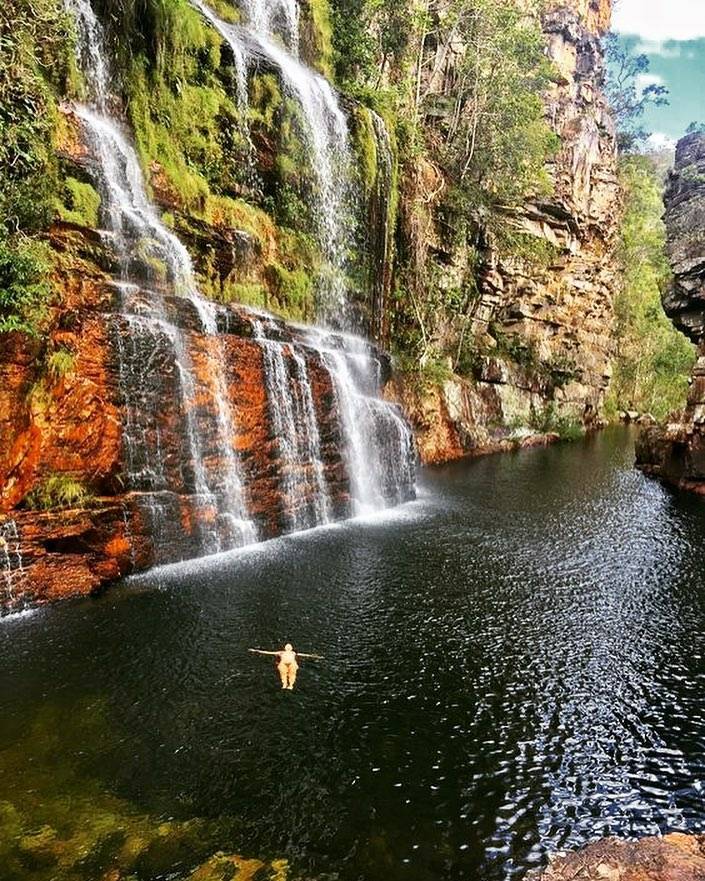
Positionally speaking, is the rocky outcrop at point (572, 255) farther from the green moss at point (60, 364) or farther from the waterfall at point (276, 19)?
the green moss at point (60, 364)

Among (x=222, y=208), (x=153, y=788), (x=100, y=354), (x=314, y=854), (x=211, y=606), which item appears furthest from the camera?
(x=222, y=208)

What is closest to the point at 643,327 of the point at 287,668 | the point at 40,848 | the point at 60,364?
the point at 60,364

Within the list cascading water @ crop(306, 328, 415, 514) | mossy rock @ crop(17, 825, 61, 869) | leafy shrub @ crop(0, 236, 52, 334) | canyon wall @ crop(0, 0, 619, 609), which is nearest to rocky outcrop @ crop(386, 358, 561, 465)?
canyon wall @ crop(0, 0, 619, 609)

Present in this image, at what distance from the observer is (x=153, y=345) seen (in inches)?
549

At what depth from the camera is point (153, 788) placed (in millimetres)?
6938

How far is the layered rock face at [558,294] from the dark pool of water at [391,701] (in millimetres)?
16496

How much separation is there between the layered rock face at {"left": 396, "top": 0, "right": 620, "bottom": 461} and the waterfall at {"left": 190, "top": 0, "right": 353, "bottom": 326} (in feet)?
21.7

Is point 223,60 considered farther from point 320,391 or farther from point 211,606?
point 211,606

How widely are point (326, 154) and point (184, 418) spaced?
15.7 meters

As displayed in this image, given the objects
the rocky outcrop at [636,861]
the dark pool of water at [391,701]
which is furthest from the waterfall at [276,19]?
the rocky outcrop at [636,861]

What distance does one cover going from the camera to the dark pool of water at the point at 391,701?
6.57 meters

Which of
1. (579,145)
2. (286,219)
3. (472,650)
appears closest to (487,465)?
(286,219)

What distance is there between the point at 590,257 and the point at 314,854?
4961 cm

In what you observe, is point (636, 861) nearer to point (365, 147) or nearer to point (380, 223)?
point (380, 223)
